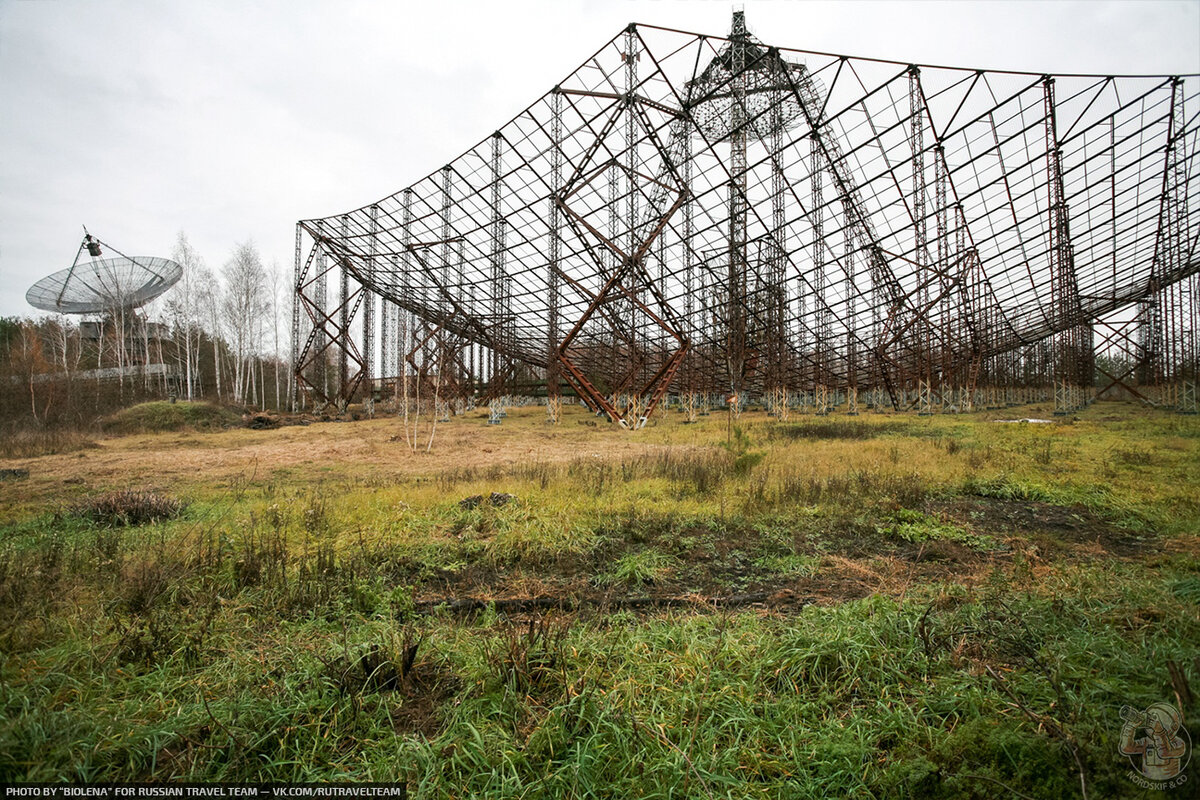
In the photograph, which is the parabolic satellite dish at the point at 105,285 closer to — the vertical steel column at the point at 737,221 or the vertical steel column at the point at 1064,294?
the vertical steel column at the point at 737,221

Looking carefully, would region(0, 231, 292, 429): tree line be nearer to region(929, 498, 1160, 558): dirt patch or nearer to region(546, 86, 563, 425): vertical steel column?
region(546, 86, 563, 425): vertical steel column

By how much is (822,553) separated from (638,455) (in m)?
6.40

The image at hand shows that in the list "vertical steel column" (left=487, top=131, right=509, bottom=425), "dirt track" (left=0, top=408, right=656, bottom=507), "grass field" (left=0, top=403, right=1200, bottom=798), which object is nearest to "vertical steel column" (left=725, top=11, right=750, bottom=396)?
"dirt track" (left=0, top=408, right=656, bottom=507)

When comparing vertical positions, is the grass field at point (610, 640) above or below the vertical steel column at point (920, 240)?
below

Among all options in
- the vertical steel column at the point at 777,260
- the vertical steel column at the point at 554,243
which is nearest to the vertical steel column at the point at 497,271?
the vertical steel column at the point at 554,243

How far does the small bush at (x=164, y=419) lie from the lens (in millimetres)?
18688

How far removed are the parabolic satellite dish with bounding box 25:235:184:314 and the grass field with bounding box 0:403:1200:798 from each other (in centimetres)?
2889

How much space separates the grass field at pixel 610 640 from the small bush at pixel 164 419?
641 inches

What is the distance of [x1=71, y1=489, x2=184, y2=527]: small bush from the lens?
17.7 ft

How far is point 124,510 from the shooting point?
5.52 m

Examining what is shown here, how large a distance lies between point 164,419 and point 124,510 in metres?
18.8

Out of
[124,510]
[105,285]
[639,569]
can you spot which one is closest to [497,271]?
[124,510]

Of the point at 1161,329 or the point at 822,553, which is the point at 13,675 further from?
the point at 1161,329

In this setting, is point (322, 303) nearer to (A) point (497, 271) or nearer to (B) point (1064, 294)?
(A) point (497, 271)
